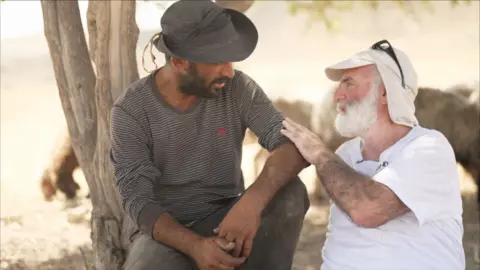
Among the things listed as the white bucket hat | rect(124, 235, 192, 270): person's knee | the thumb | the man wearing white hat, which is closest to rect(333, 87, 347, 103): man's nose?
the man wearing white hat

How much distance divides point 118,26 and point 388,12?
1475cm

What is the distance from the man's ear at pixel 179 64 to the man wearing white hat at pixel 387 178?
0.57 meters

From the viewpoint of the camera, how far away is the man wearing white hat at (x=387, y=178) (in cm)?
261

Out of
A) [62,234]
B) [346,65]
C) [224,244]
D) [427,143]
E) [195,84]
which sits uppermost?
[346,65]

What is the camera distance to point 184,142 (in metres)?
3.11

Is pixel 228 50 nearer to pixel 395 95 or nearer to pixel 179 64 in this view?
pixel 179 64

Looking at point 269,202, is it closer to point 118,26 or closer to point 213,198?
point 213,198

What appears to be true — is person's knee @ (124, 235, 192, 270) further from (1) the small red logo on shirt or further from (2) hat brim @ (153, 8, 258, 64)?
(2) hat brim @ (153, 8, 258, 64)

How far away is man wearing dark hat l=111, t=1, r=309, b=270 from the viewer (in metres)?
2.86

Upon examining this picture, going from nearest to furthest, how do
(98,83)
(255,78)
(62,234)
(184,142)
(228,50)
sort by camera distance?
(228,50) → (184,142) → (98,83) → (62,234) → (255,78)

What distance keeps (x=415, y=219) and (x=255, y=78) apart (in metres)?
11.3

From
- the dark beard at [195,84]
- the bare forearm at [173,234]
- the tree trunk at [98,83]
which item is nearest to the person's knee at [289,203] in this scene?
the bare forearm at [173,234]

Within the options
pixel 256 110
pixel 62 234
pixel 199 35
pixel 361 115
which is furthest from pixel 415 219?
pixel 62 234

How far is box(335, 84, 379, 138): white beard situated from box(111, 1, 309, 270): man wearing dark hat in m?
0.25
